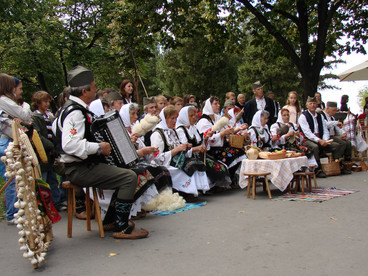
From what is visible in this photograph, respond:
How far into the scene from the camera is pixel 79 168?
15.5 ft

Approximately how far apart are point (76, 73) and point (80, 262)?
88.8 inches

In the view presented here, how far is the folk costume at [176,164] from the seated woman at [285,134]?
8.86 ft

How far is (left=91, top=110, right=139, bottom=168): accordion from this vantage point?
15.1 feet

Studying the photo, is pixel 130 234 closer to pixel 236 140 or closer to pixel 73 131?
pixel 73 131

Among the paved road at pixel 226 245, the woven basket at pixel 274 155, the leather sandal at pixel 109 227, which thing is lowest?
the paved road at pixel 226 245

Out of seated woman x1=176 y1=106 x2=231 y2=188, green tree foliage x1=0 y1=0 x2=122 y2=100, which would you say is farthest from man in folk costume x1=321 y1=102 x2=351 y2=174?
green tree foliage x1=0 y1=0 x2=122 y2=100

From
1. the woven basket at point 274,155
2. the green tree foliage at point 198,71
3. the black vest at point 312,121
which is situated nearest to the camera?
the woven basket at point 274,155

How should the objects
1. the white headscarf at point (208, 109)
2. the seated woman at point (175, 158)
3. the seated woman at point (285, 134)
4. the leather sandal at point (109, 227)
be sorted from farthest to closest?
the seated woman at point (285, 134)
the white headscarf at point (208, 109)
the seated woman at point (175, 158)
the leather sandal at point (109, 227)

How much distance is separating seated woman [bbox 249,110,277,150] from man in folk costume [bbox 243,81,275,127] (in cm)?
167

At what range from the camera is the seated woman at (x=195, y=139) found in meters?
7.54

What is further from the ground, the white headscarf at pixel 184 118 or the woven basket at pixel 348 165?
the white headscarf at pixel 184 118

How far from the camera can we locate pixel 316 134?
995cm

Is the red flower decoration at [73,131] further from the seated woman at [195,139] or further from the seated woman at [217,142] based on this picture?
the seated woman at [217,142]

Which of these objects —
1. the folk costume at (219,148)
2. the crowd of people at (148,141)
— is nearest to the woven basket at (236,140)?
the crowd of people at (148,141)
